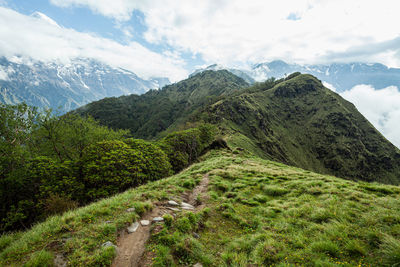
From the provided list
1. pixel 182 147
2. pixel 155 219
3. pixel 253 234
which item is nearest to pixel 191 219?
pixel 155 219

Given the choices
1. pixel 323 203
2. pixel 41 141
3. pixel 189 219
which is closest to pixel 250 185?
pixel 323 203

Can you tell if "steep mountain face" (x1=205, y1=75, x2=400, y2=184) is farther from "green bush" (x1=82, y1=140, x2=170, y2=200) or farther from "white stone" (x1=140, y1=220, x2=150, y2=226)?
"white stone" (x1=140, y1=220, x2=150, y2=226)

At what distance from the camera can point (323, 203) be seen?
9305 mm

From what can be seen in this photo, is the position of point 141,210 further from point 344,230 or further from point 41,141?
point 41,141

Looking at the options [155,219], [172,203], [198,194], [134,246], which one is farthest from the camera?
[198,194]

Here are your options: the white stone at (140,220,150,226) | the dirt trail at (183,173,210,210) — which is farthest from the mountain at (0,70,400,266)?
the dirt trail at (183,173,210,210)

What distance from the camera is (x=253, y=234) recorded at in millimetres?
8016

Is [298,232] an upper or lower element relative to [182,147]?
upper

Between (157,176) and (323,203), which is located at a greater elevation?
(323,203)

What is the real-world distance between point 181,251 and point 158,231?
5.56 feet

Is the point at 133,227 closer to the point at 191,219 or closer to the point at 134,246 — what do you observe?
the point at 134,246

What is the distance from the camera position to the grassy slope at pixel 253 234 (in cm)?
577

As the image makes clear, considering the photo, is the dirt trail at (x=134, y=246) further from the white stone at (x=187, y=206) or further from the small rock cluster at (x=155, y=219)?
the white stone at (x=187, y=206)

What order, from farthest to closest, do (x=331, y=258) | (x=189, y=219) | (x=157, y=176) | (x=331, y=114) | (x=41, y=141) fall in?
(x=331, y=114) < (x=41, y=141) < (x=157, y=176) < (x=189, y=219) < (x=331, y=258)
